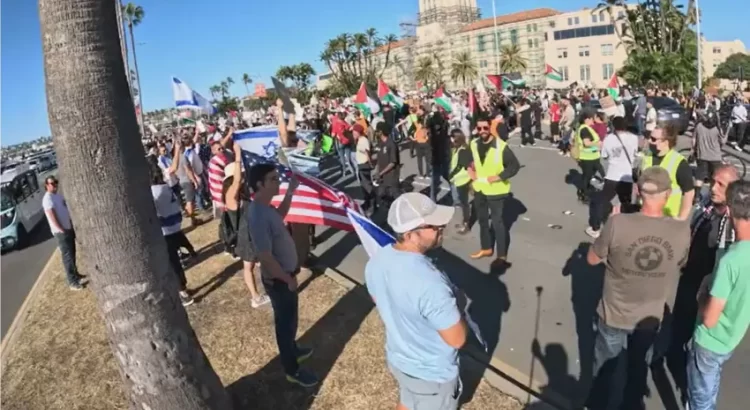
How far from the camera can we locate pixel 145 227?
→ 3.18 meters

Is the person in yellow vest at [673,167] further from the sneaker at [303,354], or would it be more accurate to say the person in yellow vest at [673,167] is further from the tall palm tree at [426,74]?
the tall palm tree at [426,74]

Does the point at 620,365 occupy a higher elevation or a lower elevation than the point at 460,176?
lower

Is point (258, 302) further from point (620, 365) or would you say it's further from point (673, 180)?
point (673, 180)

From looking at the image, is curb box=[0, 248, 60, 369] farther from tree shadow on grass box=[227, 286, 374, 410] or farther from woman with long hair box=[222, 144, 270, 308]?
tree shadow on grass box=[227, 286, 374, 410]

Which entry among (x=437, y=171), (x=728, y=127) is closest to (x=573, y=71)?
(x=728, y=127)

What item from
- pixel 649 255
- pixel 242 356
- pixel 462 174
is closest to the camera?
pixel 649 255

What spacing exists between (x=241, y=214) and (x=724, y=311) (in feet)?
16.0

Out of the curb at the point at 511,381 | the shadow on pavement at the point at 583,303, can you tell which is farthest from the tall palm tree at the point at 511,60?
the curb at the point at 511,381

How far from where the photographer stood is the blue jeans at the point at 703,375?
313 cm

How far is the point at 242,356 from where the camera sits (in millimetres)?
5234

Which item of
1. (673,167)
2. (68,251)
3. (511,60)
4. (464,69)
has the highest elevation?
(511,60)

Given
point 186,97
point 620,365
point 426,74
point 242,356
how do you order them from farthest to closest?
1. point 426,74
2. point 186,97
3. point 242,356
4. point 620,365

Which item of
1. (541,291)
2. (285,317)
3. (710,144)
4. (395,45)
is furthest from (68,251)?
(395,45)

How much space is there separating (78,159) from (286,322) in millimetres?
2077
